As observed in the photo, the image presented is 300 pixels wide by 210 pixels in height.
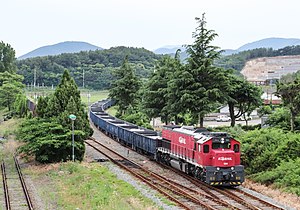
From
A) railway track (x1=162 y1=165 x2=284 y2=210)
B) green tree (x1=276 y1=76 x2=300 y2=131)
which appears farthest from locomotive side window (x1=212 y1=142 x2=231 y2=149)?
green tree (x1=276 y1=76 x2=300 y2=131)

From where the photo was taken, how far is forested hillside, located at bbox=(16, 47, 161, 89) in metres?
155

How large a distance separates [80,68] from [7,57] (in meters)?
60.8

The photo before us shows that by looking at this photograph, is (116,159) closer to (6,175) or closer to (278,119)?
(6,175)

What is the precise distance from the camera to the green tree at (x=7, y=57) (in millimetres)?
106688

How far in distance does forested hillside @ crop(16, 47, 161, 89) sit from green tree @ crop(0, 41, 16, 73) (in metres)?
29.1

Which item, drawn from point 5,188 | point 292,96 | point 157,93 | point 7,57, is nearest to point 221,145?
point 292,96

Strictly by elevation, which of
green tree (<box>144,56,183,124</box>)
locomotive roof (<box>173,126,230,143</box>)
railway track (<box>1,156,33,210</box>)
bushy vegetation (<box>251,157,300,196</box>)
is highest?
green tree (<box>144,56,183,124</box>)

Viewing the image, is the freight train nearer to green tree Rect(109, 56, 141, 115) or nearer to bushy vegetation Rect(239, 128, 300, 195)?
bushy vegetation Rect(239, 128, 300, 195)

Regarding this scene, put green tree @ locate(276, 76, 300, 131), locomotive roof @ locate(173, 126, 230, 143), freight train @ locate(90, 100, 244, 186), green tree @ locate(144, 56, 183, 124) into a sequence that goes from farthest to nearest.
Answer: green tree @ locate(144, 56, 183, 124), green tree @ locate(276, 76, 300, 131), locomotive roof @ locate(173, 126, 230, 143), freight train @ locate(90, 100, 244, 186)

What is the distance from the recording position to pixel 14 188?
28.8 meters

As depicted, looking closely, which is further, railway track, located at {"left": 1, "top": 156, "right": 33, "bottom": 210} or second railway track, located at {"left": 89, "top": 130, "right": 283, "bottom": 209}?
railway track, located at {"left": 1, "top": 156, "right": 33, "bottom": 210}

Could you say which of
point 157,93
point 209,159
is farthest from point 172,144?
point 157,93

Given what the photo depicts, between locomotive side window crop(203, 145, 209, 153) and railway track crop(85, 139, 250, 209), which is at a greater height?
locomotive side window crop(203, 145, 209, 153)

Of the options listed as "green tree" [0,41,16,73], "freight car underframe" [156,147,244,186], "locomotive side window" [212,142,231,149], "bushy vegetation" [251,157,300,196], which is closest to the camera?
"bushy vegetation" [251,157,300,196]
